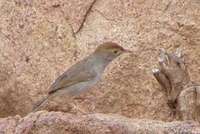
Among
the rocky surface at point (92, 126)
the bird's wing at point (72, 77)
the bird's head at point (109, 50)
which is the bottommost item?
the rocky surface at point (92, 126)

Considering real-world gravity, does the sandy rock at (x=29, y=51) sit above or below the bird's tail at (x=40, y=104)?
above

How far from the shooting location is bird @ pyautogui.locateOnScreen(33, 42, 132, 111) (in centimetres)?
671

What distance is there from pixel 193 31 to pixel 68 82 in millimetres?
1197

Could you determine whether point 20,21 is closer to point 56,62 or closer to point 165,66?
point 56,62

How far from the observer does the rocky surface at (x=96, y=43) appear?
7152 mm

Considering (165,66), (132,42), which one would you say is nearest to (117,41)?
(132,42)

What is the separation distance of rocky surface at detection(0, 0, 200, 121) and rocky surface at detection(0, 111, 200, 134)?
1.51 m

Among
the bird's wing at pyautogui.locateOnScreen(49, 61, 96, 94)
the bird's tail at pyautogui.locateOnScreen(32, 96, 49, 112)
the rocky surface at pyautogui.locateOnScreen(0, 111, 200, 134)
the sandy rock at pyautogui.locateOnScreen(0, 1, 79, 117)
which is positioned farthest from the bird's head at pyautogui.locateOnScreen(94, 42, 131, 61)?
the rocky surface at pyautogui.locateOnScreen(0, 111, 200, 134)

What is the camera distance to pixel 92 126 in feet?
18.0

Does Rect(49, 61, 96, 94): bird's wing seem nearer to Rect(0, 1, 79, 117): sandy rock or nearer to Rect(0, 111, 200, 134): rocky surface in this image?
Rect(0, 1, 79, 117): sandy rock

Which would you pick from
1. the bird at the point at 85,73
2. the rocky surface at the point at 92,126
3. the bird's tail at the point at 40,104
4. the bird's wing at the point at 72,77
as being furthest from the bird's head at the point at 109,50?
the rocky surface at the point at 92,126

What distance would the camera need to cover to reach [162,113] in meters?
7.03

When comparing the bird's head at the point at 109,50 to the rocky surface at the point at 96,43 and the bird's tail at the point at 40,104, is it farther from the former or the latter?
the bird's tail at the point at 40,104

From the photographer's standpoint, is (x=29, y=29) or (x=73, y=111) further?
(x=29, y=29)
